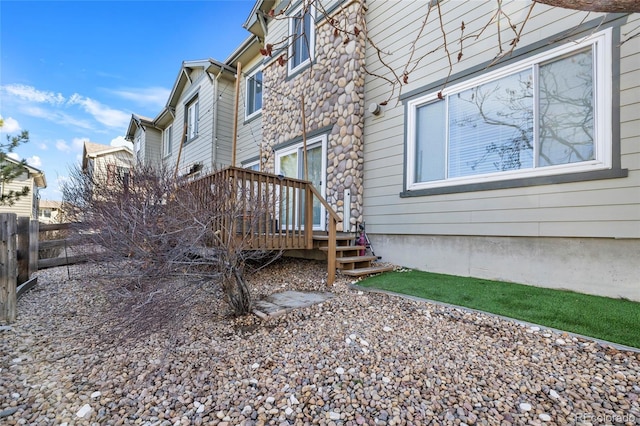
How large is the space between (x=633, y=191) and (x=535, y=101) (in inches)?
61.6

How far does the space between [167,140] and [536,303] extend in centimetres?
1683

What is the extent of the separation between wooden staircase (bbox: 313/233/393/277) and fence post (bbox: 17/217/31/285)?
4500 mm

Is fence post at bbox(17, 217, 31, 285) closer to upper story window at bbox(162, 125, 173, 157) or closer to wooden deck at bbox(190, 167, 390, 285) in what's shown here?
wooden deck at bbox(190, 167, 390, 285)

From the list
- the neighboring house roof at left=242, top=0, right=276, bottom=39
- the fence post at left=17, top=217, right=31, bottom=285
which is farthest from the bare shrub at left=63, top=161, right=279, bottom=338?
the neighboring house roof at left=242, top=0, right=276, bottom=39

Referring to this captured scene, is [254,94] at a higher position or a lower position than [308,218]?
higher

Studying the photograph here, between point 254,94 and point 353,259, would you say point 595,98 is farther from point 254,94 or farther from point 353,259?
point 254,94

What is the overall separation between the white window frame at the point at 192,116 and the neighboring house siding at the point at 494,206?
28.0 ft

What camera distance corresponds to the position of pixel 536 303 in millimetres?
3367

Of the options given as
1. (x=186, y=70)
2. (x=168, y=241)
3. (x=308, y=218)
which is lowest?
(x=168, y=241)

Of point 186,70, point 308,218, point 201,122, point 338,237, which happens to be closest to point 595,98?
point 338,237

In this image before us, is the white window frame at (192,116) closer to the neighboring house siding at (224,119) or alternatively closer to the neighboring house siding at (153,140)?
the neighboring house siding at (224,119)

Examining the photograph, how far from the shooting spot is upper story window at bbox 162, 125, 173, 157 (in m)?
15.4

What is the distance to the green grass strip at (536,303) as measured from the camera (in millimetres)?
2730

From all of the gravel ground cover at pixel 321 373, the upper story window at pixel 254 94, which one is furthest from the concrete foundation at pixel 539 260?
the upper story window at pixel 254 94
